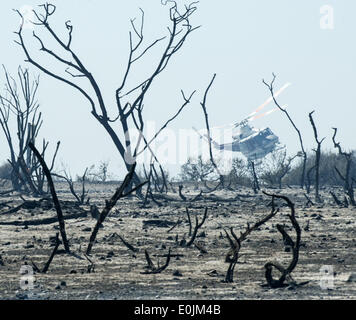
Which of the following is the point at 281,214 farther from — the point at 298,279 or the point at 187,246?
the point at 298,279

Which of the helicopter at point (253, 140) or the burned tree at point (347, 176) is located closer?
the burned tree at point (347, 176)

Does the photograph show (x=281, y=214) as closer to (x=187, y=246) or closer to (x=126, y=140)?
(x=187, y=246)

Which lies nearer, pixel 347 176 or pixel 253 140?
pixel 347 176

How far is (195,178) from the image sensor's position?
111ft

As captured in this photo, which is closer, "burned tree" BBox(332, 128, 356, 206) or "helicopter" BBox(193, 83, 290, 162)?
"burned tree" BBox(332, 128, 356, 206)

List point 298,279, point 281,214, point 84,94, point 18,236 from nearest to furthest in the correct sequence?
point 298,279, point 18,236, point 281,214, point 84,94

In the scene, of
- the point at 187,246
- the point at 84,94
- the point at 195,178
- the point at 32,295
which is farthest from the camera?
the point at 195,178

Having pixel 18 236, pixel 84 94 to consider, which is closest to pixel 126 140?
pixel 84 94

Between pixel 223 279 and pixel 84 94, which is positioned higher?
pixel 84 94

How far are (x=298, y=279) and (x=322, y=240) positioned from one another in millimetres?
3489

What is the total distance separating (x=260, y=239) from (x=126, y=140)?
12652 millimetres
